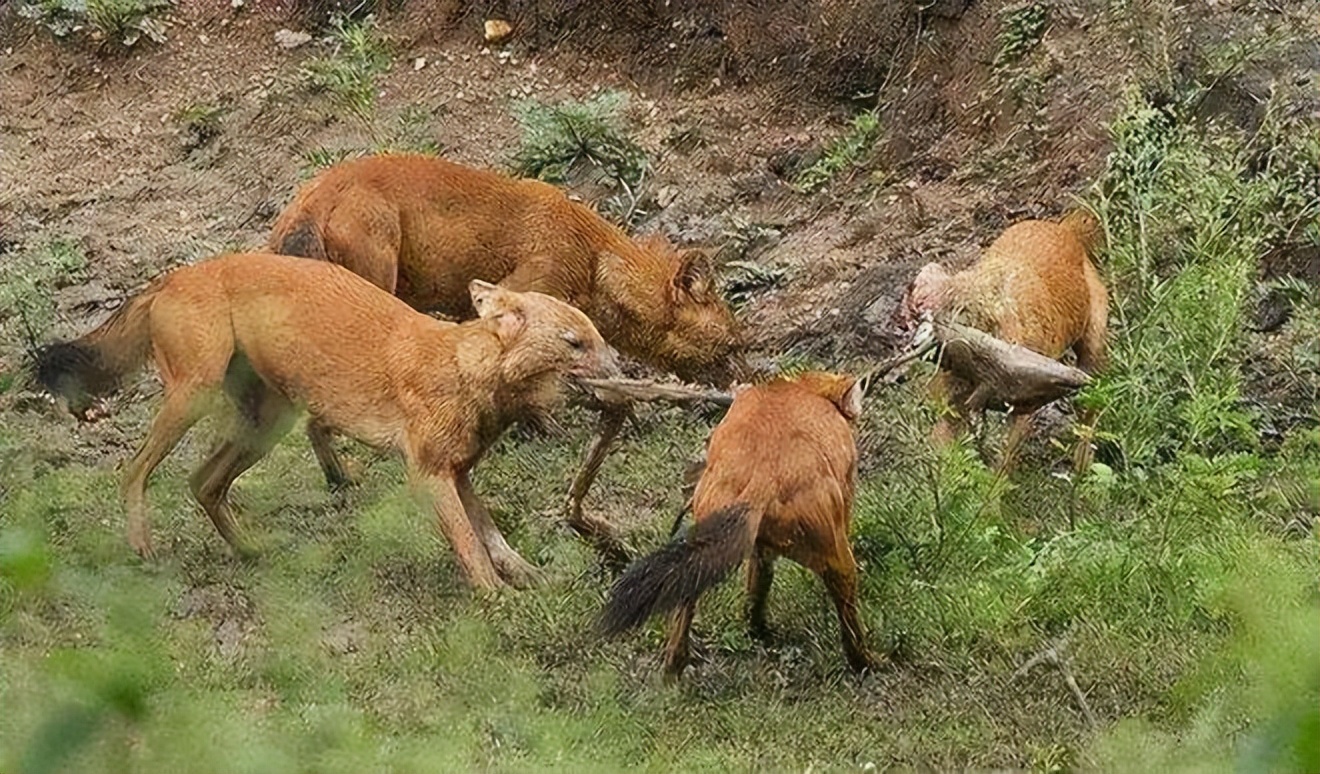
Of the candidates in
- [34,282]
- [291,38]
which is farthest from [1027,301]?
[291,38]

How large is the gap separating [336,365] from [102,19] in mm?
8815

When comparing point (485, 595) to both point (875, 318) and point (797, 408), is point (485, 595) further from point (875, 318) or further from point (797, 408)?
point (875, 318)

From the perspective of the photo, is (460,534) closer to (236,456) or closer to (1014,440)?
(236,456)

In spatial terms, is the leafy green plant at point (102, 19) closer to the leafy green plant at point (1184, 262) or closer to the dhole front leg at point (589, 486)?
the dhole front leg at point (589, 486)

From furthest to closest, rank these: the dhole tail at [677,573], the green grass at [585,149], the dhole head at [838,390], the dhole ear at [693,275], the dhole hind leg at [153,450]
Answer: the green grass at [585,149], the dhole ear at [693,275], the dhole hind leg at [153,450], the dhole head at [838,390], the dhole tail at [677,573]

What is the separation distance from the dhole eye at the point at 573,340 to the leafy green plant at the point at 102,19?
906 cm

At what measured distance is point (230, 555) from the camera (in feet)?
24.8

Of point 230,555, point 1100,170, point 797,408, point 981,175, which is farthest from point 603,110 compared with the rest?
point 797,408

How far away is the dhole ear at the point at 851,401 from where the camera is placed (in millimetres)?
6523

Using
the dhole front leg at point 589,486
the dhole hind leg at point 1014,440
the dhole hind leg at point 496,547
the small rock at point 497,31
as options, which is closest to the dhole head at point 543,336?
the dhole front leg at point 589,486

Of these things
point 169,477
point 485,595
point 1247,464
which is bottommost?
point 169,477

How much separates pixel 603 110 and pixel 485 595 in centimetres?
557

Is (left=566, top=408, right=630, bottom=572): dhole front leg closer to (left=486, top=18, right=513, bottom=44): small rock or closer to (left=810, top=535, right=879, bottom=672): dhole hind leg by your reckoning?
(left=810, top=535, right=879, bottom=672): dhole hind leg

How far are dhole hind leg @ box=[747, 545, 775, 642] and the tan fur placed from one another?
2542 mm
